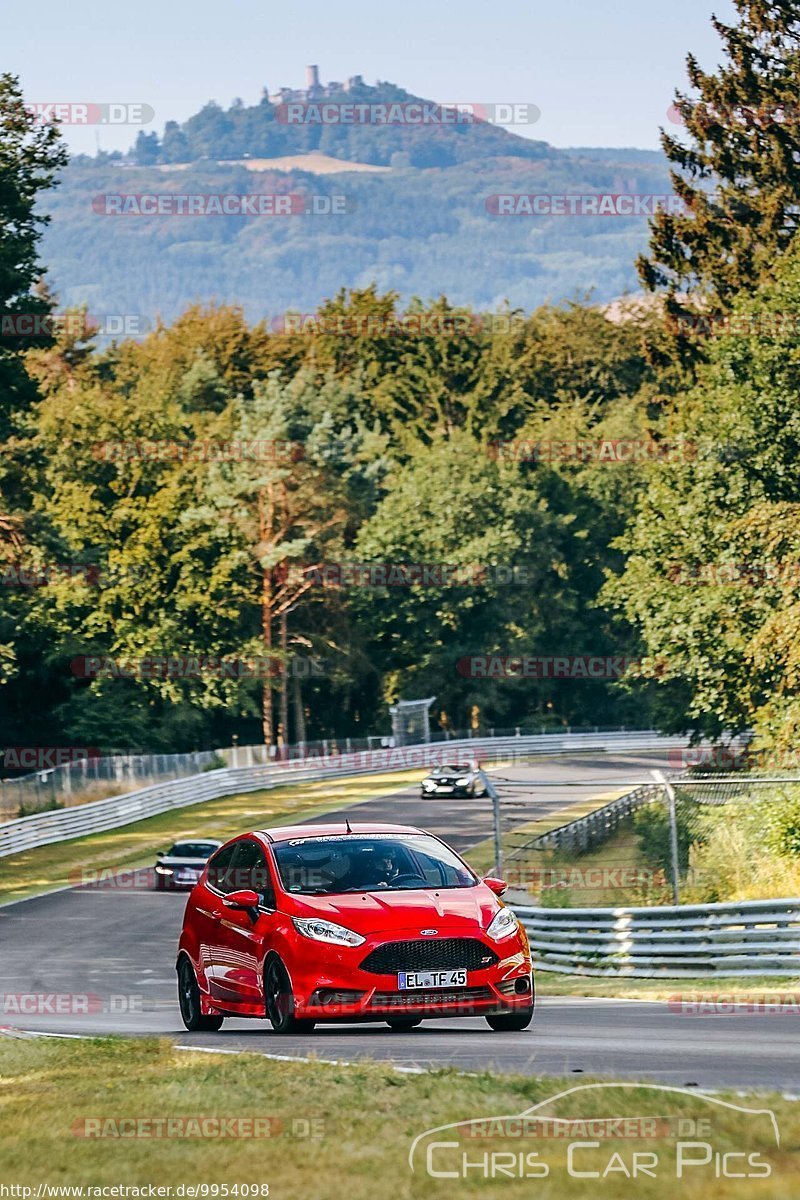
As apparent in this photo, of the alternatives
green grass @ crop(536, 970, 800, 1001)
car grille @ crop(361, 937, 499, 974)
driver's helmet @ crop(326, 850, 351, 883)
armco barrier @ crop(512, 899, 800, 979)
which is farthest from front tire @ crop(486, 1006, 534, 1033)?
armco barrier @ crop(512, 899, 800, 979)

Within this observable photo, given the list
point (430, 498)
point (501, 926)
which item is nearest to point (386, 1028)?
point (501, 926)

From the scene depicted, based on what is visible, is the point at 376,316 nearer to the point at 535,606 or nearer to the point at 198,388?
the point at 198,388

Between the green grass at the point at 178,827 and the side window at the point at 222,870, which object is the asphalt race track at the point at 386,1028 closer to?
the side window at the point at 222,870

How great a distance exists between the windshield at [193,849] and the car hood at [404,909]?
2776 centimetres

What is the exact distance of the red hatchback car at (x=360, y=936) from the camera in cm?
1320

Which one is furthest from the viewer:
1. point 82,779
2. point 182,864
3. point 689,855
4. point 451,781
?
point 451,781

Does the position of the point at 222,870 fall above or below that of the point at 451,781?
above

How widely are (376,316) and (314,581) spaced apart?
100 feet

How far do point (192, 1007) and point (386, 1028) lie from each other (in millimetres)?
1951

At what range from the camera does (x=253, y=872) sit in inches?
577

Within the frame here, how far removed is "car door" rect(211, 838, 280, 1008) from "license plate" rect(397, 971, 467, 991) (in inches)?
48.1

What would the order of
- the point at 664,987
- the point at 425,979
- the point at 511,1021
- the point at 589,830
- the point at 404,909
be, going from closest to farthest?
the point at 425,979 < the point at 404,909 < the point at 511,1021 < the point at 664,987 < the point at 589,830

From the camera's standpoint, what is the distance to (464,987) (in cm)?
1326

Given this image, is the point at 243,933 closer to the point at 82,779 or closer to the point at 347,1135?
the point at 347,1135
